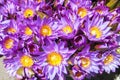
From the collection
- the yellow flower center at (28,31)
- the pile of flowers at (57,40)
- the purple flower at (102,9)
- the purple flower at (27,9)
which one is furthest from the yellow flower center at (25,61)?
the purple flower at (102,9)

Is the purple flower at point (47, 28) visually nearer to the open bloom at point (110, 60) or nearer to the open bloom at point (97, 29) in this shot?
the open bloom at point (97, 29)

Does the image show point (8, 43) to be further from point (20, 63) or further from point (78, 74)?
point (78, 74)

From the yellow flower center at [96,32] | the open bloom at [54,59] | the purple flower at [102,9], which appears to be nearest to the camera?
the open bloom at [54,59]

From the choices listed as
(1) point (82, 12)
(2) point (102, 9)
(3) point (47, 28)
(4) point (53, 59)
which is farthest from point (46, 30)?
(2) point (102, 9)

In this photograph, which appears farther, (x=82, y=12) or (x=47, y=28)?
(x=82, y=12)

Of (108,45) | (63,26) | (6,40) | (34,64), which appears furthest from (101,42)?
(6,40)

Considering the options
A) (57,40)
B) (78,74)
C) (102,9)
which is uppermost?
(102,9)

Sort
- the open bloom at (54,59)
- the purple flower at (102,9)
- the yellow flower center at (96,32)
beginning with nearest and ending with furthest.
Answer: the open bloom at (54,59)
the yellow flower center at (96,32)
the purple flower at (102,9)
